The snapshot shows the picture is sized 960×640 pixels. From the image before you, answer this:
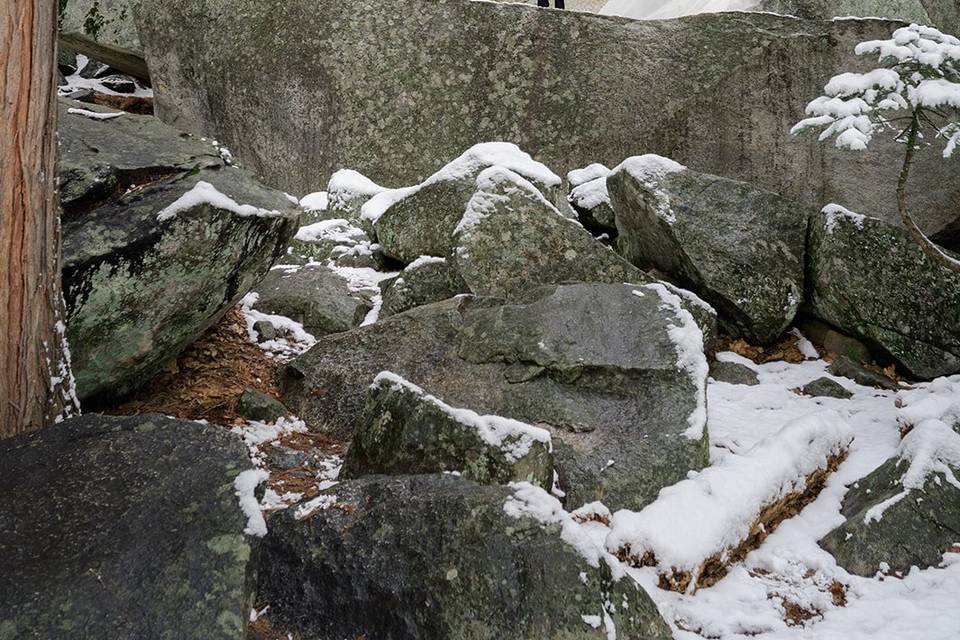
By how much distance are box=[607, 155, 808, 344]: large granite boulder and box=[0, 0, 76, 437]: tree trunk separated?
5.36 metres

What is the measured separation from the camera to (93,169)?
5023 mm

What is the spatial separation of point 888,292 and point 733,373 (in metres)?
1.62

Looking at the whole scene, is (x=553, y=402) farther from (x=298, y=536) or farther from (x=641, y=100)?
(x=641, y=100)

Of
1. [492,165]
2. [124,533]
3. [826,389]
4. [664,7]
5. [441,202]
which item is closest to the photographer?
[124,533]

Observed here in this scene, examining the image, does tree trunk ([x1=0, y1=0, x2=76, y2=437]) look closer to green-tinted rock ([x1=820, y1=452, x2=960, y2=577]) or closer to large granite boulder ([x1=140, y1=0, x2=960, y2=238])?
green-tinted rock ([x1=820, y1=452, x2=960, y2=577])

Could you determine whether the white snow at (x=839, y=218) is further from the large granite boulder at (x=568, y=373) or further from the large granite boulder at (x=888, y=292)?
the large granite boulder at (x=568, y=373)

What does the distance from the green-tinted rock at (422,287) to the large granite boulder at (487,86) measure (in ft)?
9.20

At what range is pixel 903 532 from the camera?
4469 mm

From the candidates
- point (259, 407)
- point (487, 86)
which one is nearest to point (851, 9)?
point (487, 86)

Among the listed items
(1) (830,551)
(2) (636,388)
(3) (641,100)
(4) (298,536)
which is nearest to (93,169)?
(4) (298,536)

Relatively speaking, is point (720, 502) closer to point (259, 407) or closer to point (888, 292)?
point (259, 407)

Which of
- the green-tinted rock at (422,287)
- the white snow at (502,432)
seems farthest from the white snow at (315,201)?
the white snow at (502,432)

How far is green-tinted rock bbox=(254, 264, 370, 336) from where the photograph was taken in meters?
7.16

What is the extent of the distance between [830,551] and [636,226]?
13.7 feet
